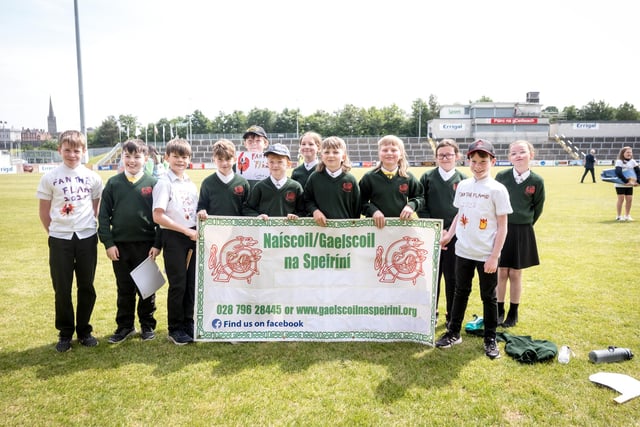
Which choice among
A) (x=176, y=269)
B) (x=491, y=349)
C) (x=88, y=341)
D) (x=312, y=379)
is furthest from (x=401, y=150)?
(x=88, y=341)

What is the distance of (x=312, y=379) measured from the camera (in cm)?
370

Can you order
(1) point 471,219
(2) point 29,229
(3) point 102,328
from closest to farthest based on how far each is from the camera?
(1) point 471,219
(3) point 102,328
(2) point 29,229

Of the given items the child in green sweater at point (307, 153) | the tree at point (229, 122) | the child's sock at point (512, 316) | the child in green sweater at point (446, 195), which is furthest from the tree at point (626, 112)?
the child in green sweater at point (307, 153)

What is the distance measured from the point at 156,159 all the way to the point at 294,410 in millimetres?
11680

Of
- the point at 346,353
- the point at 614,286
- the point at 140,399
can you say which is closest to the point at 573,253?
the point at 614,286

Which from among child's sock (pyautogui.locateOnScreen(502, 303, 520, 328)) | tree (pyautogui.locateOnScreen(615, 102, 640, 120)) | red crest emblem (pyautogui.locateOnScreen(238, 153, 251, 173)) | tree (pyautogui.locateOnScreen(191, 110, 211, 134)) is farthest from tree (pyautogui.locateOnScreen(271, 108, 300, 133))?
child's sock (pyautogui.locateOnScreen(502, 303, 520, 328))

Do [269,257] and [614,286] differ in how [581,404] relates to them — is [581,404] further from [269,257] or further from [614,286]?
[614,286]

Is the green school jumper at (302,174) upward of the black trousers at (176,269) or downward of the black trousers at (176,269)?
upward

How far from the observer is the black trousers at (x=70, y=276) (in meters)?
4.23

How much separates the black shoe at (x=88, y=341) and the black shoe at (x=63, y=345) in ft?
0.42

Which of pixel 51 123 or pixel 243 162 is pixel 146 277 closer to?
pixel 243 162

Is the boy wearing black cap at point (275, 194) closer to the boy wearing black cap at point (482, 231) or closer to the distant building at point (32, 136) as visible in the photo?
the boy wearing black cap at point (482, 231)

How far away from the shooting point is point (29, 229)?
1120 centimetres

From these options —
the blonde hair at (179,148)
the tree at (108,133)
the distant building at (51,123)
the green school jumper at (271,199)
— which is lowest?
the green school jumper at (271,199)
